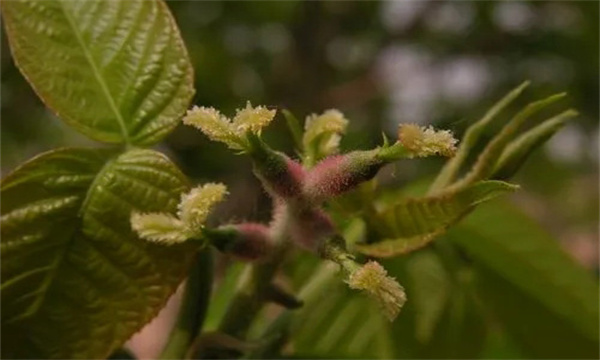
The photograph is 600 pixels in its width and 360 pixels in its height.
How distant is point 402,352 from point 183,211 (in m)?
0.24

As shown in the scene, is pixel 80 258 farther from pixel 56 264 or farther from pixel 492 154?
pixel 492 154

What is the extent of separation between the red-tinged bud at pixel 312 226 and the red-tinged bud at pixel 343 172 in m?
0.02

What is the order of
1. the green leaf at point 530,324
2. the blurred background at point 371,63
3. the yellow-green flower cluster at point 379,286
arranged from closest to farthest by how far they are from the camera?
the yellow-green flower cluster at point 379,286, the green leaf at point 530,324, the blurred background at point 371,63

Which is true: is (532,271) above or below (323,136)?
below

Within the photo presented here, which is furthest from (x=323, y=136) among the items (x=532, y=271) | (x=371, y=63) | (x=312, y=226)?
(x=371, y=63)

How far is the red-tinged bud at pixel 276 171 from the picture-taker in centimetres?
31

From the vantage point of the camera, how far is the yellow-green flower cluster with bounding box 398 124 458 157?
305 mm

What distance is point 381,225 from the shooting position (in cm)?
39

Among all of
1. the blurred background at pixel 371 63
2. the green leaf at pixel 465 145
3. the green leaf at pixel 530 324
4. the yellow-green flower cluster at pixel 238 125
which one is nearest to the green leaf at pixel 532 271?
the green leaf at pixel 530 324

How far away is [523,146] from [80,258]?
0.58ft

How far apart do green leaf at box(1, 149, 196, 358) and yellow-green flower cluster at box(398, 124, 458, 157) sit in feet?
0.34

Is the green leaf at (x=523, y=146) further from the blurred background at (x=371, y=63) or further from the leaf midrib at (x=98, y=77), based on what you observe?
the blurred background at (x=371, y=63)

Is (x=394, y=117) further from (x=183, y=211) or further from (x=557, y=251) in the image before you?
(x=183, y=211)

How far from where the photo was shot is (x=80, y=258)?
38cm
